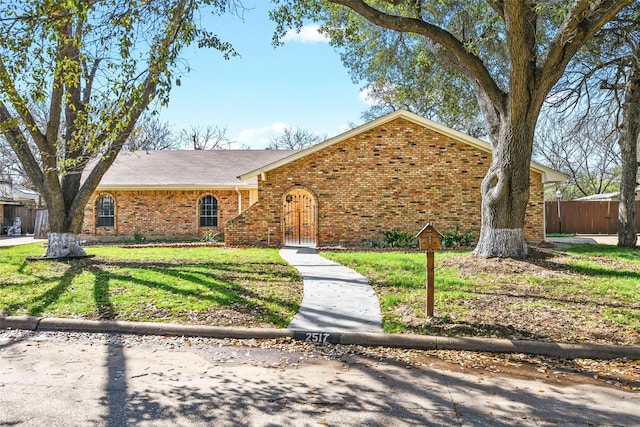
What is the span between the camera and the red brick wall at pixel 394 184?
15812 millimetres

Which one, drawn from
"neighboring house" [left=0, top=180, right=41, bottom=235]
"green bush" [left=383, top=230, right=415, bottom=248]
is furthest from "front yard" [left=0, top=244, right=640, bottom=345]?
"neighboring house" [left=0, top=180, right=41, bottom=235]

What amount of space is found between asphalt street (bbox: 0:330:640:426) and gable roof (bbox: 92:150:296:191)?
14.1 m

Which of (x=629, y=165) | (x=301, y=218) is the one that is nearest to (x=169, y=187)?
(x=301, y=218)

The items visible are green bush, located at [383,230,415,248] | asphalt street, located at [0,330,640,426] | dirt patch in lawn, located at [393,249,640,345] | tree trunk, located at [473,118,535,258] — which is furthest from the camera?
green bush, located at [383,230,415,248]

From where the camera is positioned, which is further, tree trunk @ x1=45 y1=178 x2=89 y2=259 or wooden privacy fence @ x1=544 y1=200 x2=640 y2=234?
wooden privacy fence @ x1=544 y1=200 x2=640 y2=234

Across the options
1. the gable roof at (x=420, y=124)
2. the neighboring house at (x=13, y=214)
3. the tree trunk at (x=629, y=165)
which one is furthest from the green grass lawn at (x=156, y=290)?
the neighboring house at (x=13, y=214)

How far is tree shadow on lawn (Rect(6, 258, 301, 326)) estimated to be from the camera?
6.69 meters

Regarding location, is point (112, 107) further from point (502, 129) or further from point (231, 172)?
point (231, 172)

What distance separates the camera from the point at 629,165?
50.8 ft

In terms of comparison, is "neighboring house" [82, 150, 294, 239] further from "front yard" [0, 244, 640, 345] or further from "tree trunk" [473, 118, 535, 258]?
"tree trunk" [473, 118, 535, 258]

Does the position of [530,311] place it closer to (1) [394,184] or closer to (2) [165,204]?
(1) [394,184]

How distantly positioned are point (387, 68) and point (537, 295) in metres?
11.1

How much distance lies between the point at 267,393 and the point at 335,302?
345 cm

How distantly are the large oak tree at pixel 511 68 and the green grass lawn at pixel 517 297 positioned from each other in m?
1.19
